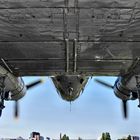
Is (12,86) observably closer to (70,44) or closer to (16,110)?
(16,110)

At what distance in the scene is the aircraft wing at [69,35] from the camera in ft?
26.0

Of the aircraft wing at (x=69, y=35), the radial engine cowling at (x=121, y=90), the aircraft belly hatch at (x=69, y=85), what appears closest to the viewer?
the aircraft wing at (x=69, y=35)

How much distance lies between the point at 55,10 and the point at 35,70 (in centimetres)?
700

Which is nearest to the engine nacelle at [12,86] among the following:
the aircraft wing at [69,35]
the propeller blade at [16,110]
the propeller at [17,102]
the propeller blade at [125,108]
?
the aircraft wing at [69,35]

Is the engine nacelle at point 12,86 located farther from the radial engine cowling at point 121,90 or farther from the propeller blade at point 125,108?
the propeller blade at point 125,108

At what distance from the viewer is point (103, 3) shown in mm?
7727

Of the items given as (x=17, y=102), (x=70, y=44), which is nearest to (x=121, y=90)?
(x=70, y=44)

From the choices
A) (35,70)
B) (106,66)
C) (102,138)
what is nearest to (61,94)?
(35,70)

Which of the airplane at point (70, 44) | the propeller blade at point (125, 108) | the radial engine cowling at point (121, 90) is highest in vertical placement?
the airplane at point (70, 44)

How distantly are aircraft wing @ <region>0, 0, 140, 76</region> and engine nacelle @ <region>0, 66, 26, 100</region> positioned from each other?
0.52 m

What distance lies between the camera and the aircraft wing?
7922 mm

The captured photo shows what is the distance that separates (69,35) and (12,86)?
7054mm

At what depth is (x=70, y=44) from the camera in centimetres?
1071

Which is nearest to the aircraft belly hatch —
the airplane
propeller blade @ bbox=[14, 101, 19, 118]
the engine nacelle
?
the airplane
